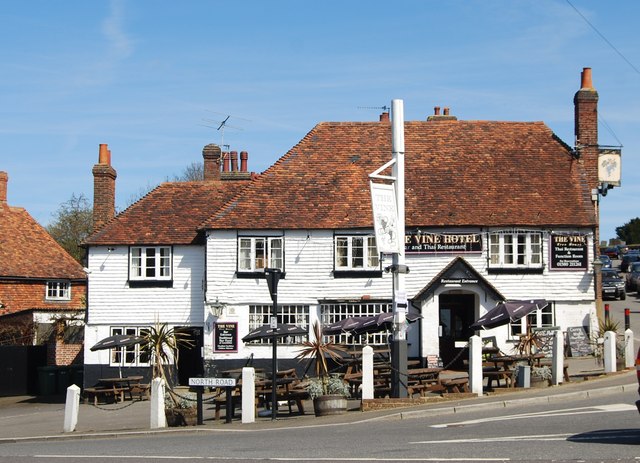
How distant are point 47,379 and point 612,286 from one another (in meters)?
30.8

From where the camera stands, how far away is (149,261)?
36.3 metres

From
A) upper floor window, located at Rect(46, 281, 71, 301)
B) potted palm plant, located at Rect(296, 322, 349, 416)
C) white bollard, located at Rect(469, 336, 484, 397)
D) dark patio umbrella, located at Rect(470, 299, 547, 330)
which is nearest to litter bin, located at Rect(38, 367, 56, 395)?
upper floor window, located at Rect(46, 281, 71, 301)

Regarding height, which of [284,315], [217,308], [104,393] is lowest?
[104,393]

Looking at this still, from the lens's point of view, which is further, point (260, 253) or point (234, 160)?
point (234, 160)

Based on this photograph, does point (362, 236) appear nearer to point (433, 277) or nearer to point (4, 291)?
point (433, 277)

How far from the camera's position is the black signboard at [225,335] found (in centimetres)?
3447

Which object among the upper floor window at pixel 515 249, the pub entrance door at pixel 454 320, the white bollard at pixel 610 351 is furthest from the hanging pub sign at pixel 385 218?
the pub entrance door at pixel 454 320

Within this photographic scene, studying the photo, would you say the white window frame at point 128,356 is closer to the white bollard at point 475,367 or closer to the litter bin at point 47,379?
the litter bin at point 47,379

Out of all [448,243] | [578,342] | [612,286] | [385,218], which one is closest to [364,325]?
[448,243]

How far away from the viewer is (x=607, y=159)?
118ft

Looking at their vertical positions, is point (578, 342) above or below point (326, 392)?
above

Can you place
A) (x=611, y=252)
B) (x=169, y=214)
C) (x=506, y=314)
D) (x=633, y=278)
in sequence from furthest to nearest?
(x=611, y=252)
(x=633, y=278)
(x=169, y=214)
(x=506, y=314)

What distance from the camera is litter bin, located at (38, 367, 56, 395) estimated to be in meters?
37.5

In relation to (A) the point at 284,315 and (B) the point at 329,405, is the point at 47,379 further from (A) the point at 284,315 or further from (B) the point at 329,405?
(B) the point at 329,405
